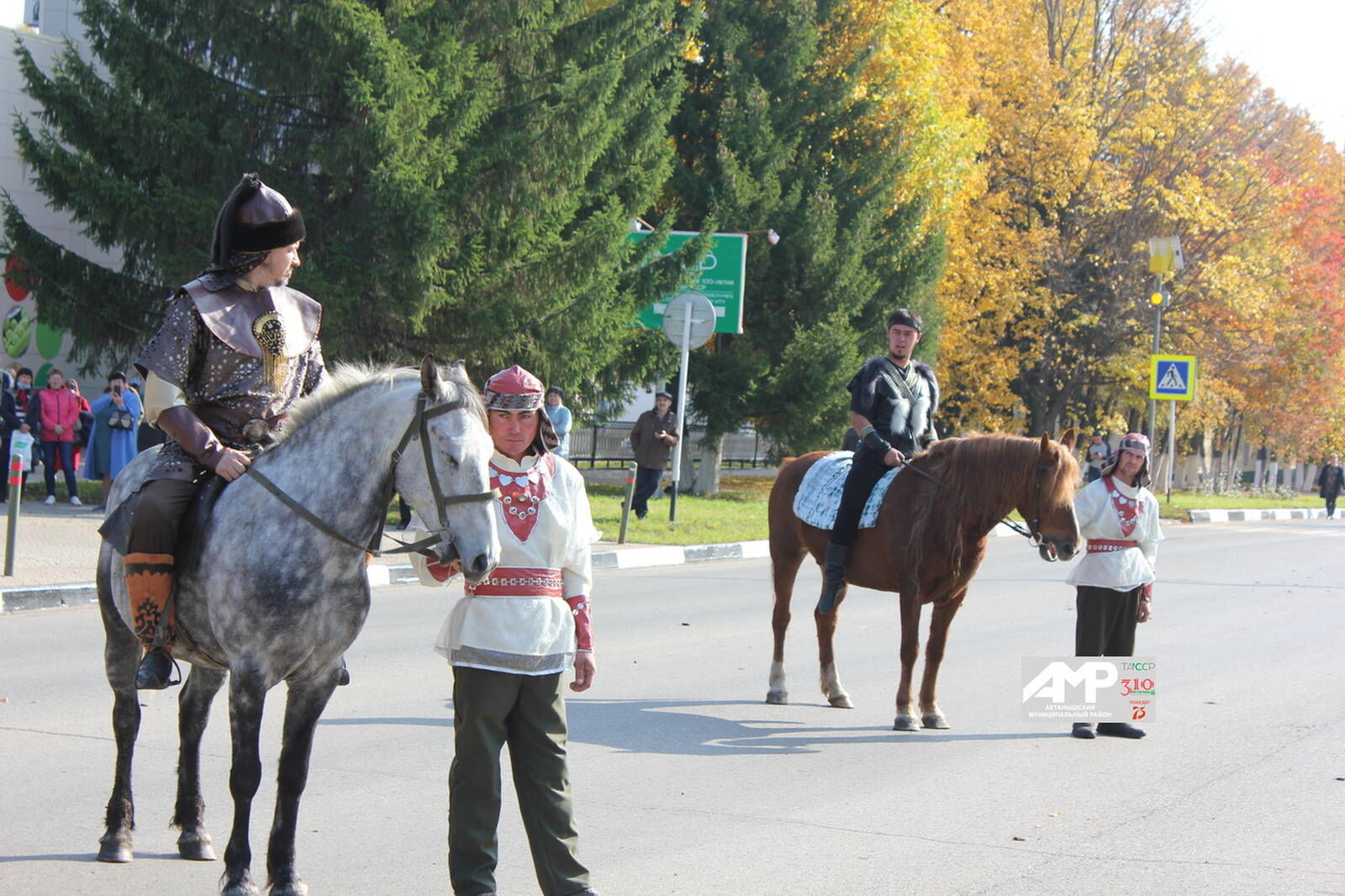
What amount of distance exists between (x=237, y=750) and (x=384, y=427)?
121cm

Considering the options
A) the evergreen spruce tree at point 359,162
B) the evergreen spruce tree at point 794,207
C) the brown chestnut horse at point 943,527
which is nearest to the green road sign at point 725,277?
the evergreen spruce tree at point 794,207

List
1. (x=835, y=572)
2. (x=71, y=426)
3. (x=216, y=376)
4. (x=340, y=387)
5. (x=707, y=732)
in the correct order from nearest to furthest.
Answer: (x=340, y=387), (x=216, y=376), (x=707, y=732), (x=835, y=572), (x=71, y=426)

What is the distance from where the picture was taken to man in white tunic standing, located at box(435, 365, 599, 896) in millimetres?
4746

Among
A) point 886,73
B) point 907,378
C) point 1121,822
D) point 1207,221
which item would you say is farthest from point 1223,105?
point 1121,822

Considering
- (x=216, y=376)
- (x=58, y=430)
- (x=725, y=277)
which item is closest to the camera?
(x=216, y=376)

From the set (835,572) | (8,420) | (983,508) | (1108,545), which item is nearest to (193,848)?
(835,572)

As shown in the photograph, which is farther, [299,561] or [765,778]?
[765,778]

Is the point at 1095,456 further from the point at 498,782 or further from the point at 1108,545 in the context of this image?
the point at 498,782

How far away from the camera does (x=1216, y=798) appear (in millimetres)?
7270

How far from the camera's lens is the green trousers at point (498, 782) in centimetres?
→ 473

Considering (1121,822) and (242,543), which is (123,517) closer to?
(242,543)

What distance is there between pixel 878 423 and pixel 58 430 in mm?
13849

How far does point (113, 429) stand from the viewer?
1925 centimetres

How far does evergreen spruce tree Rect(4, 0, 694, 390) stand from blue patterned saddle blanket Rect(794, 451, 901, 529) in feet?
35.8
